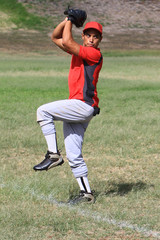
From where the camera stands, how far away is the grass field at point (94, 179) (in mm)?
5266

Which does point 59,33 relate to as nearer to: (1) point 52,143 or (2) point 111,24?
(1) point 52,143

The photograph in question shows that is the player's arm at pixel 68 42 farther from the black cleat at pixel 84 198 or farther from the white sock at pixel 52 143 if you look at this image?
the black cleat at pixel 84 198

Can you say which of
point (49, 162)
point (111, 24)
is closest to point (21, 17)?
point (111, 24)

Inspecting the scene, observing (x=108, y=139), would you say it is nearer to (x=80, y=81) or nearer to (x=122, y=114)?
(x=122, y=114)

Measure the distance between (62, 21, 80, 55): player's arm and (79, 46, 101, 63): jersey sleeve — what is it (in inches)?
2.4

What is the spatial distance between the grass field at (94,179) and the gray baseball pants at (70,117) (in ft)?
1.90

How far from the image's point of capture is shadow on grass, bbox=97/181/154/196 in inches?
269

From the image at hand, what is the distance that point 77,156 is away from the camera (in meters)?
6.19

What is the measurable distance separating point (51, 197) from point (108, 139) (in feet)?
15.9

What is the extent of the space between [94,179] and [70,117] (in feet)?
6.07

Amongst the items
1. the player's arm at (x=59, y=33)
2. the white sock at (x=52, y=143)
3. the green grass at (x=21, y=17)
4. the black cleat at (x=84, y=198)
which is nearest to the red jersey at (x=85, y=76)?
the player's arm at (x=59, y=33)

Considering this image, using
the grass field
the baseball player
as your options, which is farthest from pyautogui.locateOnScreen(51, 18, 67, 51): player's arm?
the grass field

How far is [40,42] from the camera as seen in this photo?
65.0 meters

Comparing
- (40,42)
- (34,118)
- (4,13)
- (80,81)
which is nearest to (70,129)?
(80,81)
